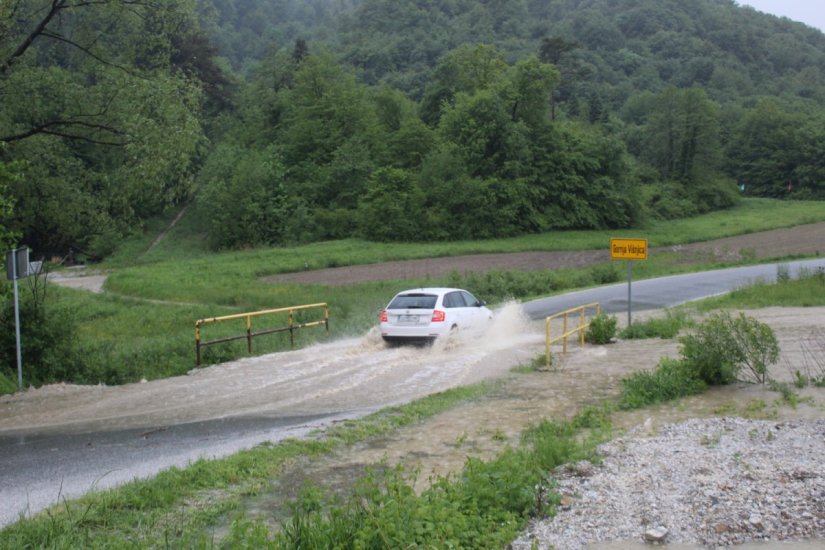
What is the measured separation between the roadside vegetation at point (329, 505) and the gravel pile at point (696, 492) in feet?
1.04

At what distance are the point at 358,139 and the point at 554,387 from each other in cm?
7038

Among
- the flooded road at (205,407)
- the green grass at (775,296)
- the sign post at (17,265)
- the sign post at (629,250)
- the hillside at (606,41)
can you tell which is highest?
the hillside at (606,41)

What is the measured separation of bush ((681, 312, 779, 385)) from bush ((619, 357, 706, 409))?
0.84 ft

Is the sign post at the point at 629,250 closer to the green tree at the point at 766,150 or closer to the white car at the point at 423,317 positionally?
the white car at the point at 423,317

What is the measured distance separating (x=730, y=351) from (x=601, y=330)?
6.44 meters

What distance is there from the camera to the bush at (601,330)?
67.1 feet

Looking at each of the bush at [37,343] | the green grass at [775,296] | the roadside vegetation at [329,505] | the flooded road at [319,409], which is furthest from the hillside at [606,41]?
the roadside vegetation at [329,505]

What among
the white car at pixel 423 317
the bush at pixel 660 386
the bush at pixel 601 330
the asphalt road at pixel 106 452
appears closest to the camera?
the asphalt road at pixel 106 452

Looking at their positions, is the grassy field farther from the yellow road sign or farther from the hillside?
the hillside

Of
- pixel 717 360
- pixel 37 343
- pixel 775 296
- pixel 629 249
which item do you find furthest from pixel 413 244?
pixel 717 360

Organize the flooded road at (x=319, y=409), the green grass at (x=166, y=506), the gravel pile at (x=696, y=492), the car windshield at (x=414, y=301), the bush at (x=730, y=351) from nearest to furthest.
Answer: the green grass at (x=166, y=506) < the gravel pile at (x=696, y=492) < the flooded road at (x=319, y=409) < the bush at (x=730, y=351) < the car windshield at (x=414, y=301)

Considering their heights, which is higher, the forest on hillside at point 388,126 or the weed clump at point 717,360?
the forest on hillside at point 388,126

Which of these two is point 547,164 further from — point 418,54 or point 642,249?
point 418,54

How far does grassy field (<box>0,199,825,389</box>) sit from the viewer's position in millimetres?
18797
